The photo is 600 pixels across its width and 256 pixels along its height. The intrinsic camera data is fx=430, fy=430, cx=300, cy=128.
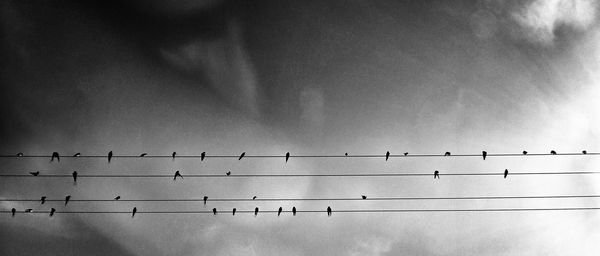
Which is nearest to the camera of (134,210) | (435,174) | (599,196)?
(599,196)

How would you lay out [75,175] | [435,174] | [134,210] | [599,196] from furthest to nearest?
[134,210]
[435,174]
[75,175]
[599,196]

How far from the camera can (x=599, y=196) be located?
50.4 feet

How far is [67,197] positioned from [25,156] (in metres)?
2.30

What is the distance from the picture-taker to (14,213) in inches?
725

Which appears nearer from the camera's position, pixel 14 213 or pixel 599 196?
pixel 599 196

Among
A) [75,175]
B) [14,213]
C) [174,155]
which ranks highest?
[174,155]

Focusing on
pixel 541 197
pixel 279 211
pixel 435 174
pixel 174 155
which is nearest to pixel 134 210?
pixel 174 155

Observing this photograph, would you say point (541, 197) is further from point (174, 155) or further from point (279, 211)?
point (174, 155)

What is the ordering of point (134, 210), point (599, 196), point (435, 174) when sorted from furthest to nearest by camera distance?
point (134, 210) < point (435, 174) < point (599, 196)

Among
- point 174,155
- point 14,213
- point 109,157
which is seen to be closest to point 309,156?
point 174,155

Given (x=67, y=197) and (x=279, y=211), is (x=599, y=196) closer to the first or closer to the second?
(x=279, y=211)

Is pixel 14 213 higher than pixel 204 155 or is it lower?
lower

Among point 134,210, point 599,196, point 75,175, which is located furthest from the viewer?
point 134,210

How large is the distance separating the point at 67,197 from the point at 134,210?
2686 mm
